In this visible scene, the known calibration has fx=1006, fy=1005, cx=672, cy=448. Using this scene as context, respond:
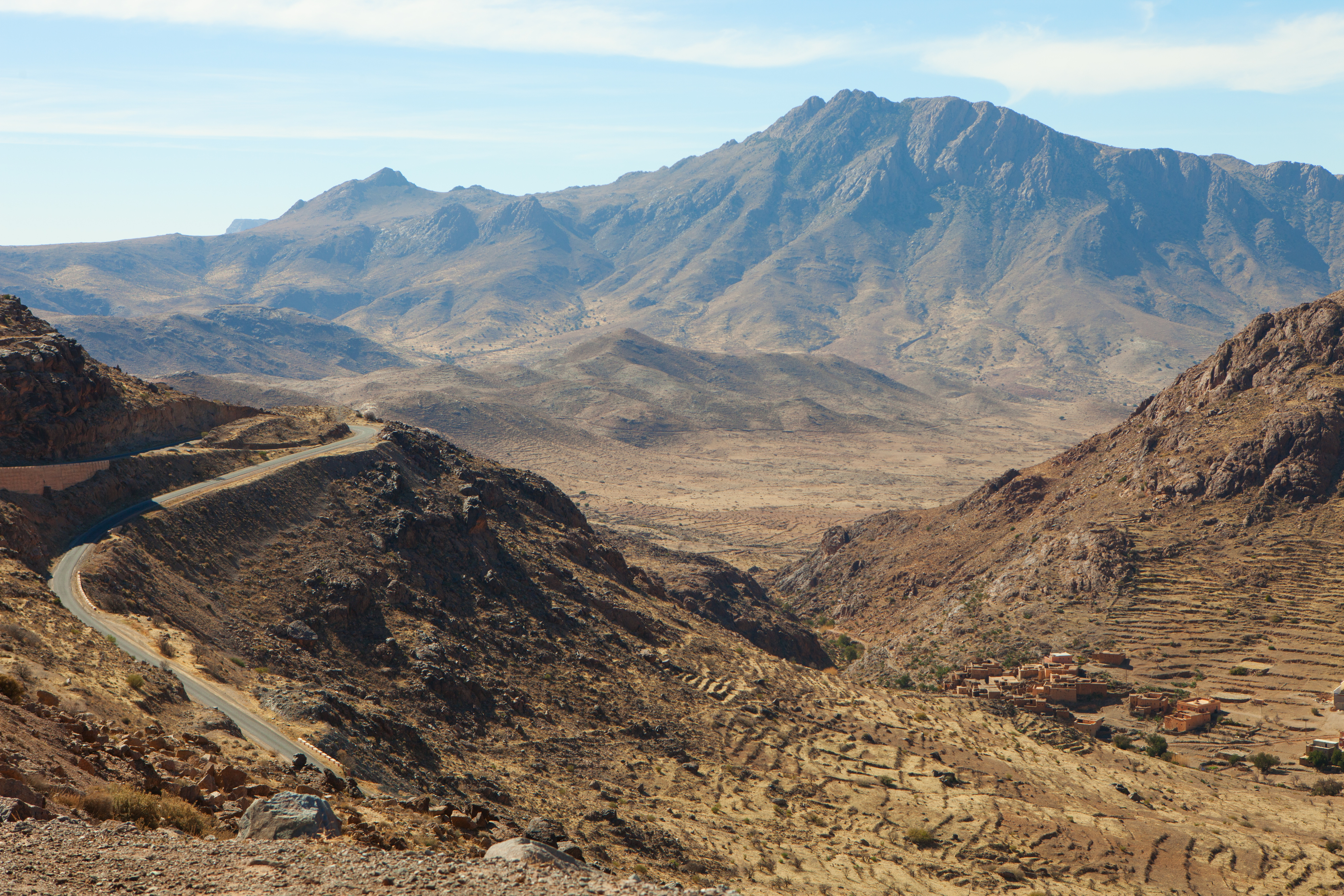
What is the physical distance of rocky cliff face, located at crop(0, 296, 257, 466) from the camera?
117ft

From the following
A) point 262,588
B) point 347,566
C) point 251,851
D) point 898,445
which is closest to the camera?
point 251,851

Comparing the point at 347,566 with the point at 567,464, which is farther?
the point at 567,464

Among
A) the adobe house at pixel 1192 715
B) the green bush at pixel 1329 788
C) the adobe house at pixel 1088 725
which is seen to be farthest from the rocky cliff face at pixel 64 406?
the green bush at pixel 1329 788

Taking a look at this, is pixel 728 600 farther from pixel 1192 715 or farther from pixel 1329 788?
pixel 1329 788

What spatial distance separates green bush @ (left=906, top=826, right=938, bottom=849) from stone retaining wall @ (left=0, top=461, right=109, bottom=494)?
2927 centimetres

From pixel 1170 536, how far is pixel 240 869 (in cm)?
5149

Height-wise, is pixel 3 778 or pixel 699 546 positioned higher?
pixel 3 778

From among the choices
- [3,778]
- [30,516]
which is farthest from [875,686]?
[3,778]

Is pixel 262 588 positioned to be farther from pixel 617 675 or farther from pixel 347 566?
pixel 617 675

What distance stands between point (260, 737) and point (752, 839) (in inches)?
522

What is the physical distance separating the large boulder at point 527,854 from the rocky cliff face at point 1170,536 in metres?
38.5

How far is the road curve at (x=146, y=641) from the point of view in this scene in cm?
2228

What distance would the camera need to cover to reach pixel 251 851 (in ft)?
44.9

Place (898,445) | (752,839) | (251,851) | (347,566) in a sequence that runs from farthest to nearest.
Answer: (898,445), (347,566), (752,839), (251,851)
